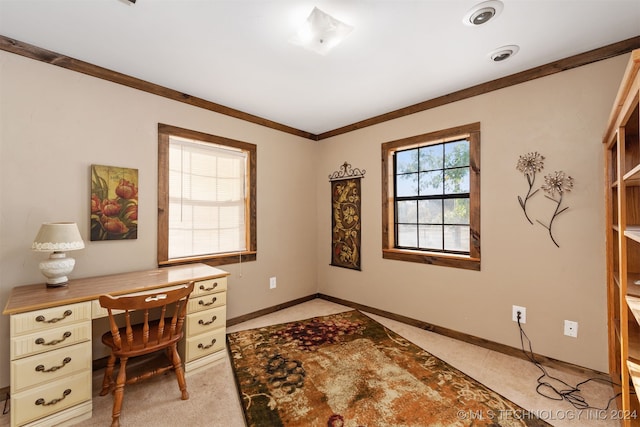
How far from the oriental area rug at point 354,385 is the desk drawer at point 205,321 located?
362mm

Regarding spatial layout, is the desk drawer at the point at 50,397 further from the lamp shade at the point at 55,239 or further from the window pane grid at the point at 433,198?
the window pane grid at the point at 433,198

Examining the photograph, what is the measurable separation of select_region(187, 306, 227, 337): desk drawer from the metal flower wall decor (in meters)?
2.80

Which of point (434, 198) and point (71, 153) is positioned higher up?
point (71, 153)

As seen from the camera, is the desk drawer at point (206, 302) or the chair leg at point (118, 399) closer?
the chair leg at point (118, 399)

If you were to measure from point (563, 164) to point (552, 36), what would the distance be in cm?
95

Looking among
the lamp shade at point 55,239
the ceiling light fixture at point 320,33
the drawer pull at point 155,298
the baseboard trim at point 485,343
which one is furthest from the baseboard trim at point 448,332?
the ceiling light fixture at point 320,33

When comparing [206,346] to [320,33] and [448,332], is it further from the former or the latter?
[320,33]

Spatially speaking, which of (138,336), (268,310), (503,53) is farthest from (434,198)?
(138,336)

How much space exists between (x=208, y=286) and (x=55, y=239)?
1049mm

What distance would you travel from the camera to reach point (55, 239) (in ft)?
6.02

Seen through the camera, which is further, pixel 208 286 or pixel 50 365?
pixel 208 286

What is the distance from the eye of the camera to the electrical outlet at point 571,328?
7.14ft

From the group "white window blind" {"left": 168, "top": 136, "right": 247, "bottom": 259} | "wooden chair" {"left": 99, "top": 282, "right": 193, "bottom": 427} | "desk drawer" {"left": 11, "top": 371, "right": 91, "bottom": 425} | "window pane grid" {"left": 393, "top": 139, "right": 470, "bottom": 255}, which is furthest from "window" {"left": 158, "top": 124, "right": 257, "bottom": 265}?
"window pane grid" {"left": 393, "top": 139, "right": 470, "bottom": 255}

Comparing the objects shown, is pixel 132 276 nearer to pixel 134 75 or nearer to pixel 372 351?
pixel 134 75
